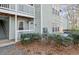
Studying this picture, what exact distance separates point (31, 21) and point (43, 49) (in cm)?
55

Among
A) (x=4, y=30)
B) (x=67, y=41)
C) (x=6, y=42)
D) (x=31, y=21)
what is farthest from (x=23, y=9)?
(x=67, y=41)

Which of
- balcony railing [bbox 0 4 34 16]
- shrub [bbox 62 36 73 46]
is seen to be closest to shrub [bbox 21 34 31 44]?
balcony railing [bbox 0 4 34 16]

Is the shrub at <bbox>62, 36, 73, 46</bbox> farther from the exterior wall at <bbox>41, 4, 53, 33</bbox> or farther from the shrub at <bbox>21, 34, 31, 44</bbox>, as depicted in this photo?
the shrub at <bbox>21, 34, 31, 44</bbox>

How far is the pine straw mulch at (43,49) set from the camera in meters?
2.42

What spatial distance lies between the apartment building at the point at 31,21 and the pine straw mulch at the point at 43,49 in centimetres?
21

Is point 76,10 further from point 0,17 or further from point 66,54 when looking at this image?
point 0,17

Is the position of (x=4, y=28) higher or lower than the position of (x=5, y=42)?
higher

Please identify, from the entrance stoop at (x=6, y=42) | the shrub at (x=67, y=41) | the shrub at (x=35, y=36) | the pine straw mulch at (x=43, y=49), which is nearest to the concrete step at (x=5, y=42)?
the entrance stoop at (x=6, y=42)

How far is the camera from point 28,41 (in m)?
2.41

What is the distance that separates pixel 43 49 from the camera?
2426 mm

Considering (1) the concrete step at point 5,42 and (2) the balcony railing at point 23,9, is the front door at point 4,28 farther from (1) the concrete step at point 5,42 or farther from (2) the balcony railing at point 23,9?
(2) the balcony railing at point 23,9

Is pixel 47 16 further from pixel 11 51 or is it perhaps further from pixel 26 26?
pixel 11 51
